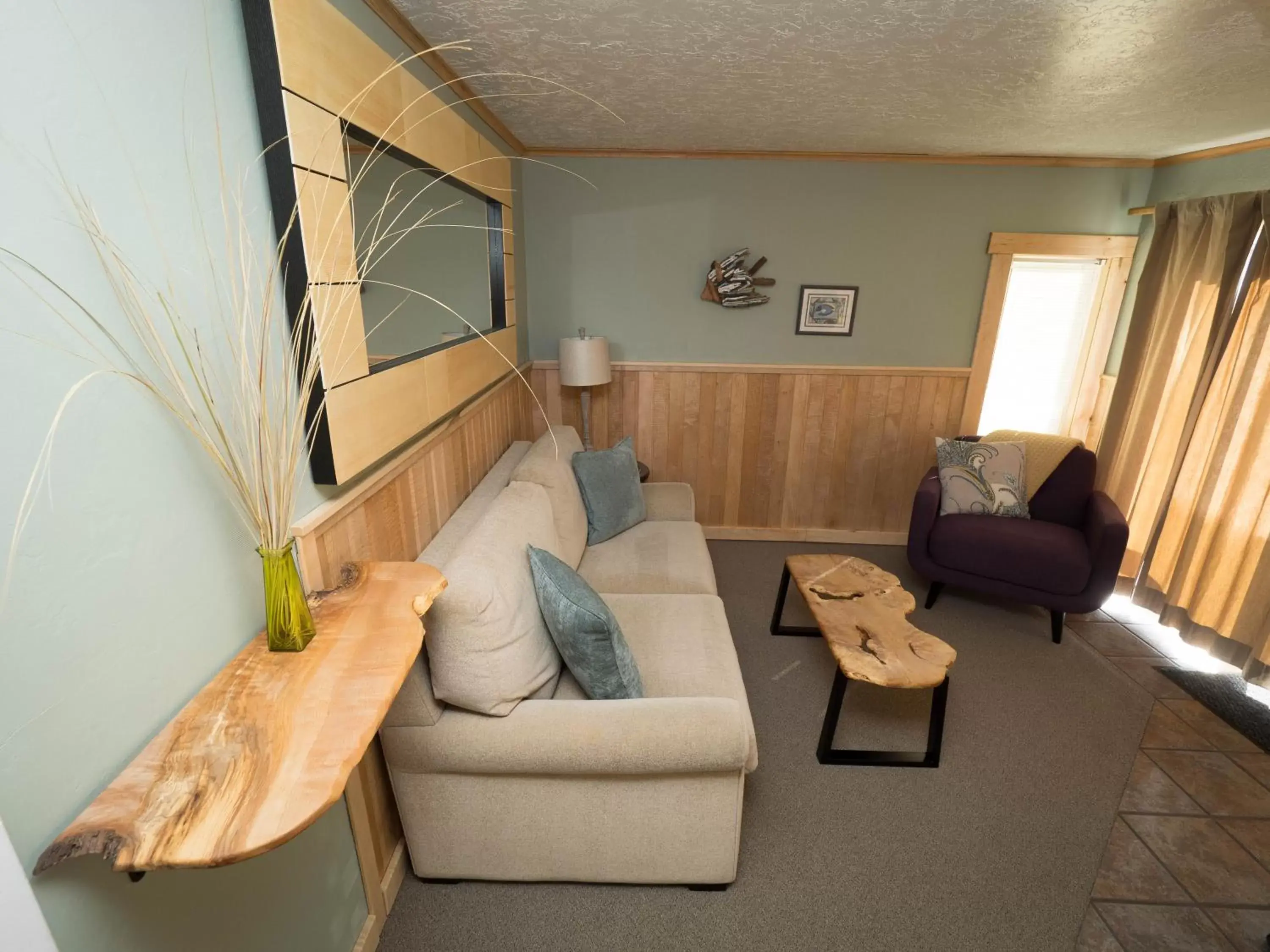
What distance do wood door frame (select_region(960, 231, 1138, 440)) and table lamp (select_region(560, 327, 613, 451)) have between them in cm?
219

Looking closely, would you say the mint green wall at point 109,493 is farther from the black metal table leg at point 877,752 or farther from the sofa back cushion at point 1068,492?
the sofa back cushion at point 1068,492

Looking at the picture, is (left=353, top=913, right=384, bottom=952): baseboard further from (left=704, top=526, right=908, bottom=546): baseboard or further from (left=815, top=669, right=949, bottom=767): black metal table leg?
(left=704, top=526, right=908, bottom=546): baseboard

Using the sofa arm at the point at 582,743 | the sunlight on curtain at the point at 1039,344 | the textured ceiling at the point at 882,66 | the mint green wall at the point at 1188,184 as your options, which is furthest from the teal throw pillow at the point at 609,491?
the mint green wall at the point at 1188,184

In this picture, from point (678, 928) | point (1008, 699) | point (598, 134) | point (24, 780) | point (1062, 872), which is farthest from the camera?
point (598, 134)

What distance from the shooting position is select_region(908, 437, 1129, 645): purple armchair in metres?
2.68

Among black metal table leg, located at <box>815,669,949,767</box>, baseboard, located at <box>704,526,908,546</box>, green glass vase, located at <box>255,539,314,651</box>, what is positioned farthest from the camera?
baseboard, located at <box>704,526,908,546</box>

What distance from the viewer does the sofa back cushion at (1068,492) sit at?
301 cm

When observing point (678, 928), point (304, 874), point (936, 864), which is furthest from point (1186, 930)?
point (304, 874)

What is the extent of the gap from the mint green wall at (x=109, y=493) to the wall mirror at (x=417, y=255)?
0.97 feet

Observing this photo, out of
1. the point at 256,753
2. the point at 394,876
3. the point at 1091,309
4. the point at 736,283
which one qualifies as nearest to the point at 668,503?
the point at 736,283

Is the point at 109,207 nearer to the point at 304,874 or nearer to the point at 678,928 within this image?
the point at 304,874

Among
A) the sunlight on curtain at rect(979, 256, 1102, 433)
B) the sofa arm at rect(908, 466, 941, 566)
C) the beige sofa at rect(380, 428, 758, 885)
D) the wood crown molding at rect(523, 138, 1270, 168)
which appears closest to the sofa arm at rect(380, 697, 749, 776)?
the beige sofa at rect(380, 428, 758, 885)

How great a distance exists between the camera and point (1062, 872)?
1.75m

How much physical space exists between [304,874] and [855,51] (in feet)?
8.37
